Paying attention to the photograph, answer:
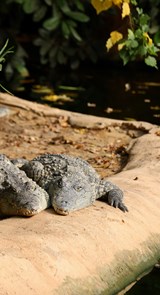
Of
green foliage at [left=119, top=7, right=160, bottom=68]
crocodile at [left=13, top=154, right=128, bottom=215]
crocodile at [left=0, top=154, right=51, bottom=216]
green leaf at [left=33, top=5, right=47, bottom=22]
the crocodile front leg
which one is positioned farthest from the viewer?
green leaf at [left=33, top=5, right=47, bottom=22]

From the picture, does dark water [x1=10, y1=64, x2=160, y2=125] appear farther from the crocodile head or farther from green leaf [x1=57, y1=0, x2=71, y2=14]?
the crocodile head

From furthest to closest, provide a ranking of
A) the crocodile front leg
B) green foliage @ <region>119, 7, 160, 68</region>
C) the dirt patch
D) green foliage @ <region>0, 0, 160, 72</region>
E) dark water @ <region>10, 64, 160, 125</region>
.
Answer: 1. green foliage @ <region>0, 0, 160, 72</region>
2. dark water @ <region>10, 64, 160, 125</region>
3. the dirt patch
4. green foliage @ <region>119, 7, 160, 68</region>
5. the crocodile front leg

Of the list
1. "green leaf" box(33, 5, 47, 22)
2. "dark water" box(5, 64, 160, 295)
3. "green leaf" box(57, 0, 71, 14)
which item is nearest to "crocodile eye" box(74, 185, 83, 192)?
"dark water" box(5, 64, 160, 295)

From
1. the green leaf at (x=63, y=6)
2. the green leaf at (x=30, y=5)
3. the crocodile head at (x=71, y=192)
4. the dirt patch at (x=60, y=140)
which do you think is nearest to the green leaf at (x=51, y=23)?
the green leaf at (x=63, y=6)

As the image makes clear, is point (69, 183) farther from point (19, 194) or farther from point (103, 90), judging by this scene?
point (103, 90)

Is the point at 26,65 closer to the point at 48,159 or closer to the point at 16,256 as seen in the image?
the point at 48,159

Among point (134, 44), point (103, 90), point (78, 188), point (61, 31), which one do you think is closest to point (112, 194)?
point (78, 188)

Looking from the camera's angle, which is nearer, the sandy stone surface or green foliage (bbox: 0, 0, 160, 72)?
the sandy stone surface

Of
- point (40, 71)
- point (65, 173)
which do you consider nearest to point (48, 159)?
point (65, 173)
